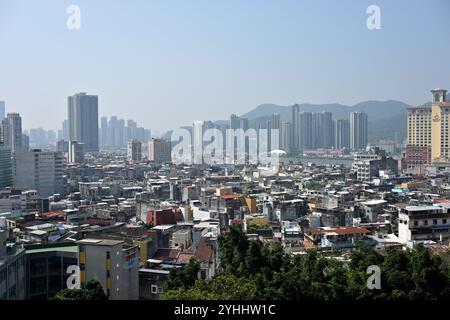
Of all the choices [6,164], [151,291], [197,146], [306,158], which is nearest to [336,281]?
[151,291]

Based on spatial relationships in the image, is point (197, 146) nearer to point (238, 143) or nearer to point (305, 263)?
point (238, 143)

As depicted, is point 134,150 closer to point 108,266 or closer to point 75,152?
point 75,152

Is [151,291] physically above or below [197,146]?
below

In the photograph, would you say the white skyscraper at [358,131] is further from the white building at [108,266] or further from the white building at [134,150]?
the white building at [108,266]

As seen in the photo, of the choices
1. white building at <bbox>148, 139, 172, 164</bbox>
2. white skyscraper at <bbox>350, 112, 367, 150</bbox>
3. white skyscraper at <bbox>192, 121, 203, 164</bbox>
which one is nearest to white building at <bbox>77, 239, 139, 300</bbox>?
white skyscraper at <bbox>192, 121, 203, 164</bbox>

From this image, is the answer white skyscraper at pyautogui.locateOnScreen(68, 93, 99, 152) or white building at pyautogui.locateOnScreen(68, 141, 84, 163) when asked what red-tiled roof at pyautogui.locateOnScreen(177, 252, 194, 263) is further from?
white building at pyautogui.locateOnScreen(68, 141, 84, 163)

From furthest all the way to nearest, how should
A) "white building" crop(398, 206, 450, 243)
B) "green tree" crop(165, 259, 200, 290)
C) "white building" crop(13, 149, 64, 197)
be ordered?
"white building" crop(13, 149, 64, 197)
"white building" crop(398, 206, 450, 243)
"green tree" crop(165, 259, 200, 290)
